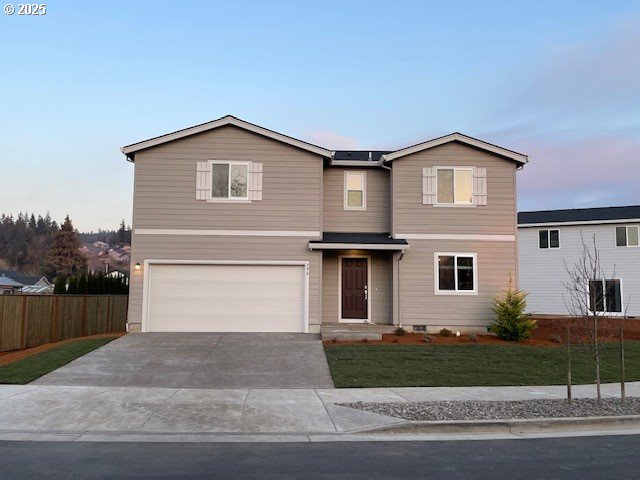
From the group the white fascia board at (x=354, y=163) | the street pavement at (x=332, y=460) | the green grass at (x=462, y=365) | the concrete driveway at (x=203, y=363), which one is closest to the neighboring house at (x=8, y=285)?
the concrete driveway at (x=203, y=363)

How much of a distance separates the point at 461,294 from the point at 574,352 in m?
4.03

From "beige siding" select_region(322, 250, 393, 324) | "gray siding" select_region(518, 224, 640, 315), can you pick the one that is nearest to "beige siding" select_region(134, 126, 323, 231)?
→ "beige siding" select_region(322, 250, 393, 324)

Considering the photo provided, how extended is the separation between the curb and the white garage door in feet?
31.3

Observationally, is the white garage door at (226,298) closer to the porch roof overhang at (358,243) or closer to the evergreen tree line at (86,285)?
the porch roof overhang at (358,243)

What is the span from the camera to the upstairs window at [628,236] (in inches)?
1043

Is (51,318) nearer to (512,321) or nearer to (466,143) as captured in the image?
(512,321)

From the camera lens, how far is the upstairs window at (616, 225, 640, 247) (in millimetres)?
26484

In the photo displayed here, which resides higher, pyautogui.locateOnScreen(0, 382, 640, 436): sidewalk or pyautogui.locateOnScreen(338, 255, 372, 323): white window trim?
pyautogui.locateOnScreen(338, 255, 372, 323): white window trim

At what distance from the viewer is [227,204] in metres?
18.0

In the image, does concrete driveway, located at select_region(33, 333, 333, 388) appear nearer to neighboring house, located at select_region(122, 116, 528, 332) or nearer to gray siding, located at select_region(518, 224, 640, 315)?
neighboring house, located at select_region(122, 116, 528, 332)

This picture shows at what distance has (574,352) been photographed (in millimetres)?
15305

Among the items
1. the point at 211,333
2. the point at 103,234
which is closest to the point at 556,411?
the point at 211,333

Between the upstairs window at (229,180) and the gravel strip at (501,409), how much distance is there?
393 inches

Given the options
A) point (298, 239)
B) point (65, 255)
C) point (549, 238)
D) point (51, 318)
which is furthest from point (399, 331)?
point (65, 255)
